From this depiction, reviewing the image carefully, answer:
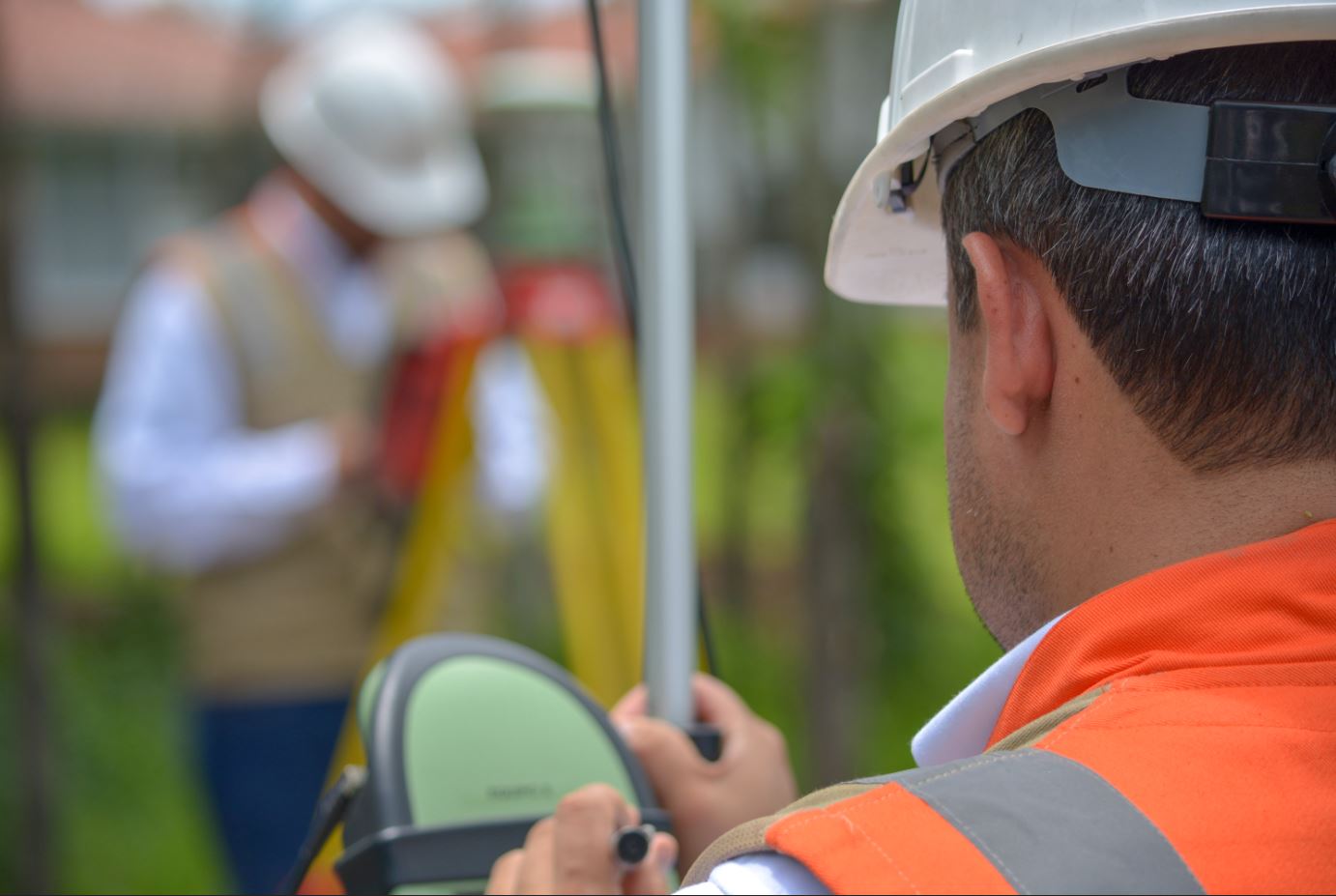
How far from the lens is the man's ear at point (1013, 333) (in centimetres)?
100

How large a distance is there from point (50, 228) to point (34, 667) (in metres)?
19.6

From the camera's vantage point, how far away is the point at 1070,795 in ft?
2.54

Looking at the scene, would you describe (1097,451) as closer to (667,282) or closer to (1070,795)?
(1070,795)

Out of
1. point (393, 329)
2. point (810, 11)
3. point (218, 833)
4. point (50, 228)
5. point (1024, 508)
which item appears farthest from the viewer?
point (50, 228)

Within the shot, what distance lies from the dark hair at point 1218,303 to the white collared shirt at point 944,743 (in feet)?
0.55

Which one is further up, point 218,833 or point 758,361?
point 758,361

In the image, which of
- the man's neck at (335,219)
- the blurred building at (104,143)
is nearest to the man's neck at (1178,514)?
the man's neck at (335,219)

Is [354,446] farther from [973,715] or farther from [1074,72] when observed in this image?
[1074,72]

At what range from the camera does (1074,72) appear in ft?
3.18

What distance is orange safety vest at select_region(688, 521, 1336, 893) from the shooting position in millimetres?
744

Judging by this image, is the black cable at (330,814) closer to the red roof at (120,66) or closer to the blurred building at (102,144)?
the blurred building at (102,144)

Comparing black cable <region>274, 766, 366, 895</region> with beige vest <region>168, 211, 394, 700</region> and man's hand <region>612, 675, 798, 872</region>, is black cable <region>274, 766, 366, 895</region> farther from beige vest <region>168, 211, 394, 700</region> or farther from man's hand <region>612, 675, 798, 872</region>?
beige vest <region>168, 211, 394, 700</region>

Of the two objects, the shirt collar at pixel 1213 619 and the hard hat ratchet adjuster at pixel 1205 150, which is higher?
the hard hat ratchet adjuster at pixel 1205 150

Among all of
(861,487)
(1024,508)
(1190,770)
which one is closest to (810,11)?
(861,487)
